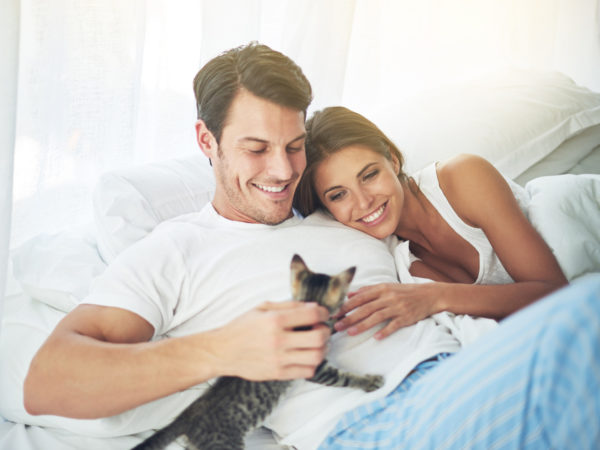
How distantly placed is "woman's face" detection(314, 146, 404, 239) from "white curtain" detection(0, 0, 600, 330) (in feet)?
2.00

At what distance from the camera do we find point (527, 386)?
75cm

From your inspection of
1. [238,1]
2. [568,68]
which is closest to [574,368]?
[238,1]

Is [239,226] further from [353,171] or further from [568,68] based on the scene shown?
[568,68]

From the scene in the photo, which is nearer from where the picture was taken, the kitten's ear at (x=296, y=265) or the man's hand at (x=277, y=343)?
the man's hand at (x=277, y=343)

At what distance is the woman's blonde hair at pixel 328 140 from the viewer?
1363 mm

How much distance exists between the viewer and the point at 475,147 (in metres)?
1.90

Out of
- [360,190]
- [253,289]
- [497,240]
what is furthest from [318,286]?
[497,240]

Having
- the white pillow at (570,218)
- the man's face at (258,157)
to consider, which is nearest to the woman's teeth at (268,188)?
the man's face at (258,157)

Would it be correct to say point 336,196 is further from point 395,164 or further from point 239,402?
point 239,402

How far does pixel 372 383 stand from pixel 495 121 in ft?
4.44

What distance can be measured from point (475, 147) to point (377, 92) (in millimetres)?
739

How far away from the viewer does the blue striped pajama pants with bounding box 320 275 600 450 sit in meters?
0.72

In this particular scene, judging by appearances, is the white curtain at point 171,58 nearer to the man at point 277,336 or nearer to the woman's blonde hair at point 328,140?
the man at point 277,336

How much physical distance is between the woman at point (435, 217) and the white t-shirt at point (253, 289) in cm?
10
